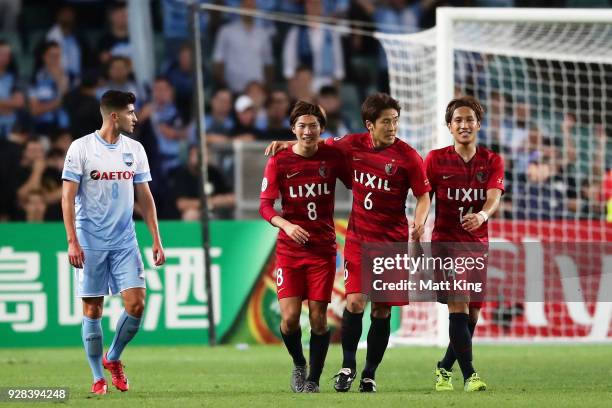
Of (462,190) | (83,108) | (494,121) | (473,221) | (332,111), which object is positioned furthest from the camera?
(332,111)

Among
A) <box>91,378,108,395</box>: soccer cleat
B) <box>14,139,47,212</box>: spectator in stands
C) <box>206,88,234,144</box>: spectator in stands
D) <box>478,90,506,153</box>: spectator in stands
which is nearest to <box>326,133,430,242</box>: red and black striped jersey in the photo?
<box>91,378,108,395</box>: soccer cleat

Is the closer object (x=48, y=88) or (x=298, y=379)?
(x=298, y=379)

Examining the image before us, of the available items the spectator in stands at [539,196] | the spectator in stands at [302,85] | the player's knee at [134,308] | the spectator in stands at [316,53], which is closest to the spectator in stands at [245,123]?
the spectator in stands at [302,85]

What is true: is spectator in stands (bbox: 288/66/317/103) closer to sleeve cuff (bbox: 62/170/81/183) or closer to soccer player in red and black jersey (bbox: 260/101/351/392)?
soccer player in red and black jersey (bbox: 260/101/351/392)

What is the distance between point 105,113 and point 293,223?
4.72 ft

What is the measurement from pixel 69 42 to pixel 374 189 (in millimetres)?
10117

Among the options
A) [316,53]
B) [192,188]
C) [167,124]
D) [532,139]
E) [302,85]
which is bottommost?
[192,188]

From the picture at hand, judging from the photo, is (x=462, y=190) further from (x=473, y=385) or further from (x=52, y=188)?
(x=52, y=188)

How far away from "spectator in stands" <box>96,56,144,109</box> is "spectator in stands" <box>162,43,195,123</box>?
0.73 m

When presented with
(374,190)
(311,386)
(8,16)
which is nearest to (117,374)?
(311,386)

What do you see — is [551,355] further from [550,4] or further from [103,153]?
[550,4]

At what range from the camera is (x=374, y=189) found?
355 inches

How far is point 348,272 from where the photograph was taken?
9.08m

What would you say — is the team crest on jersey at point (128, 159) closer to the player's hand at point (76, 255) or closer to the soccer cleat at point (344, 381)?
the player's hand at point (76, 255)
